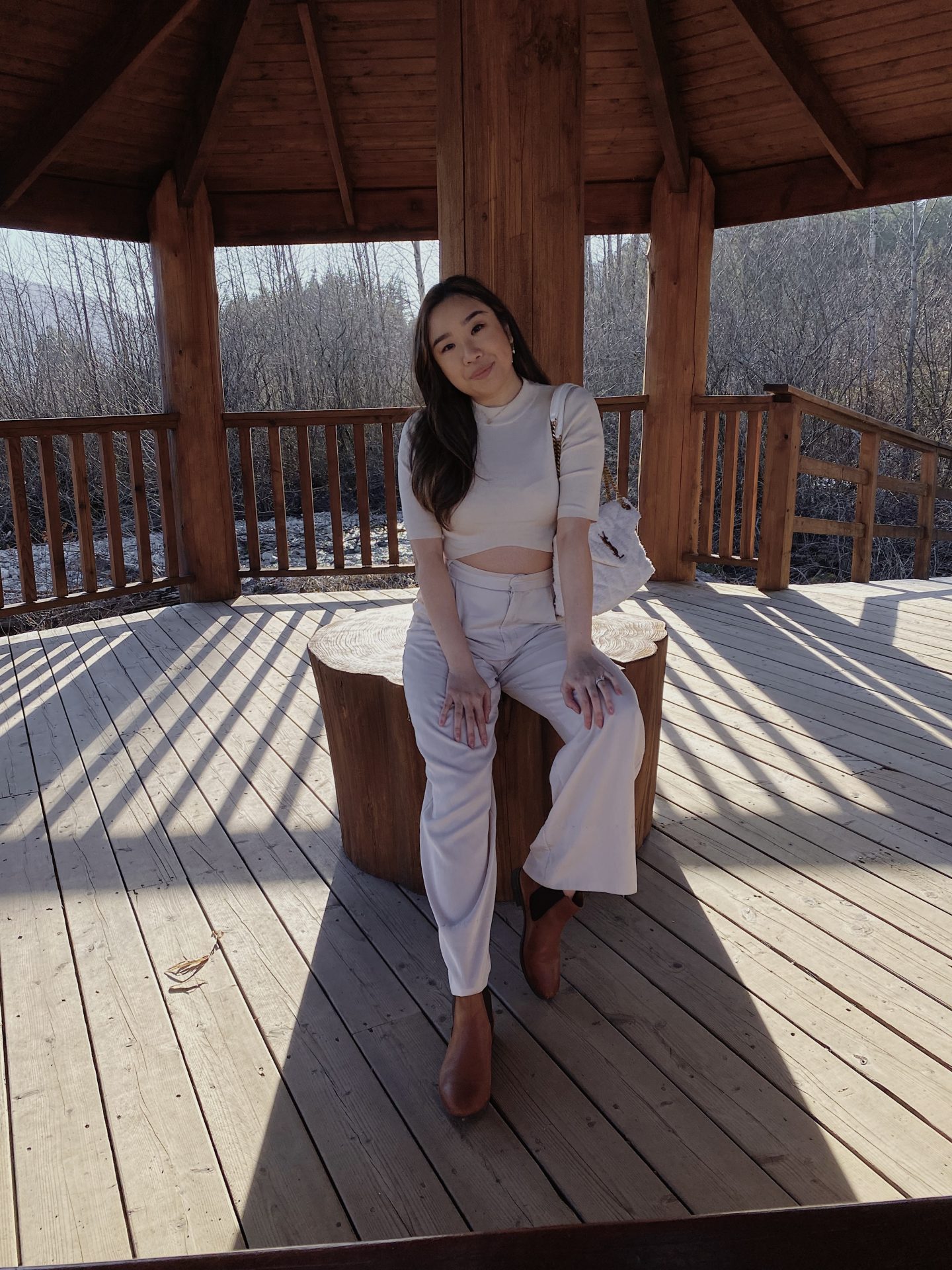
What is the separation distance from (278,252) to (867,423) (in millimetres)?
10467

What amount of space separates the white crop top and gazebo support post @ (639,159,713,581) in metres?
3.35

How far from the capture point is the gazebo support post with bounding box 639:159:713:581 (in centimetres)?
518

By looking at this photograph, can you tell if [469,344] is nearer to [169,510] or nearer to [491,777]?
[491,777]

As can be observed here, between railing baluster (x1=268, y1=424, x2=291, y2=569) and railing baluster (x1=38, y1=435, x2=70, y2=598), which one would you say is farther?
railing baluster (x1=268, y1=424, x2=291, y2=569)

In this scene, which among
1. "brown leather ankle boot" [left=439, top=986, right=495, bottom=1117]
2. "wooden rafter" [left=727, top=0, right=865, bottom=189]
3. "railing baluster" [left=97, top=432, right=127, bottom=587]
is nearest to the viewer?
"brown leather ankle boot" [left=439, top=986, right=495, bottom=1117]

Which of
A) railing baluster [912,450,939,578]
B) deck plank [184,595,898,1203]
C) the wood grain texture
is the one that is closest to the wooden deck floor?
deck plank [184,595,898,1203]

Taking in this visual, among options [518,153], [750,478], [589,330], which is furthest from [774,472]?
[589,330]

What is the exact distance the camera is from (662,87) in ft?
15.1

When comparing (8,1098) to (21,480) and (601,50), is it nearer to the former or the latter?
(21,480)

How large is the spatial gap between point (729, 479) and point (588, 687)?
3.86 m

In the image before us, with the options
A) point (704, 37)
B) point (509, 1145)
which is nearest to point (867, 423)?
point (704, 37)

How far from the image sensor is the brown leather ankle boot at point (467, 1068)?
1.55 meters

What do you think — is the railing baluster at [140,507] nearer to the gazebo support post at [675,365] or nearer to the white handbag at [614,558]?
the gazebo support post at [675,365]

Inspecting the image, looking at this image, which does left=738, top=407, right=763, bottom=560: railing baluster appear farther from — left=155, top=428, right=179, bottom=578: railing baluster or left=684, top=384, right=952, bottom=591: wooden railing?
left=155, top=428, right=179, bottom=578: railing baluster
